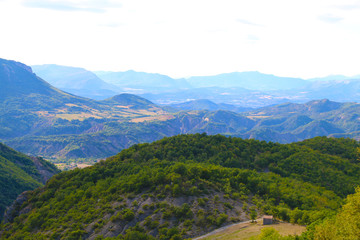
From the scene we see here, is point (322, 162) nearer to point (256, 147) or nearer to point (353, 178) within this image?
point (353, 178)

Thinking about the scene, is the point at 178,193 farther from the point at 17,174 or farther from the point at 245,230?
the point at 17,174

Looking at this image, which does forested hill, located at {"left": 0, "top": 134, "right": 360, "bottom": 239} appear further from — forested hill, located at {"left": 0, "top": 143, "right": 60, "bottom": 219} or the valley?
forested hill, located at {"left": 0, "top": 143, "right": 60, "bottom": 219}

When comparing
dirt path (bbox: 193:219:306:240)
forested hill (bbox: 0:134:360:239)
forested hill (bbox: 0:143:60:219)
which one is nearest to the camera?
dirt path (bbox: 193:219:306:240)

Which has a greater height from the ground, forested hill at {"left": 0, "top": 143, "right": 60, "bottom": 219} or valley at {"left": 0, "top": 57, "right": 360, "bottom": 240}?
valley at {"left": 0, "top": 57, "right": 360, "bottom": 240}

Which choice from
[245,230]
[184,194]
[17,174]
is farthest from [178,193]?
[17,174]

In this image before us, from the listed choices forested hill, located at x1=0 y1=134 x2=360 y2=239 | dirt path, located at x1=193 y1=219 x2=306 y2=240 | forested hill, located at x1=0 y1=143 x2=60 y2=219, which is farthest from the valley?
forested hill, located at x1=0 y1=143 x2=60 y2=219

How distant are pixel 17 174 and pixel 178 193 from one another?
134 meters

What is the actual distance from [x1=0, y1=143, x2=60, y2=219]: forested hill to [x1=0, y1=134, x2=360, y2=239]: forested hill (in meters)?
59.7

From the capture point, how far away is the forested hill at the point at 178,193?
55.5m

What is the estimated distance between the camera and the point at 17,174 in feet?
517

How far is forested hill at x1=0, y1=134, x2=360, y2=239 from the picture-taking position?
5553 cm

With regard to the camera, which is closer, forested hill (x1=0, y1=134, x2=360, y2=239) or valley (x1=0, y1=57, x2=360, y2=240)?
valley (x1=0, y1=57, x2=360, y2=240)

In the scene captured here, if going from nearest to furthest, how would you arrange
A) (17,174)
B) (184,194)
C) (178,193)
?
(178,193) → (184,194) → (17,174)

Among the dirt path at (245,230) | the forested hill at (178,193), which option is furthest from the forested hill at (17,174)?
the dirt path at (245,230)
